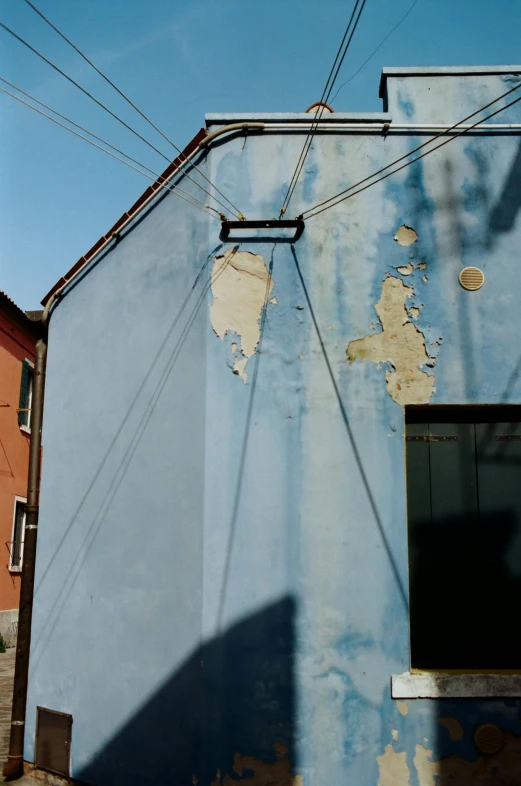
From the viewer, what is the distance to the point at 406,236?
6051mm

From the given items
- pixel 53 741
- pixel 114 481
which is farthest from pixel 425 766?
pixel 114 481

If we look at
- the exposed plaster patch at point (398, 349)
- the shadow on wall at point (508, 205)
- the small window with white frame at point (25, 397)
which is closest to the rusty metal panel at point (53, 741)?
the exposed plaster patch at point (398, 349)

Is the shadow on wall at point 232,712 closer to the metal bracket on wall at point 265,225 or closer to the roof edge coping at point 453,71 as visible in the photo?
the metal bracket on wall at point 265,225

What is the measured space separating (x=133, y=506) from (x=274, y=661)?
1818 millimetres

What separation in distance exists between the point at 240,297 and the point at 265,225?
0.67 meters

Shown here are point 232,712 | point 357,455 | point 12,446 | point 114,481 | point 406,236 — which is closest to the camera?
point 232,712

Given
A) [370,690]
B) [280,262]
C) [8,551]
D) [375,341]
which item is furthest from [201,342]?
[8,551]

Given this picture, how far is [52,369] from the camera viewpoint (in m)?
7.22

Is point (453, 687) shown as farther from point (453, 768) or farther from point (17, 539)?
point (17, 539)

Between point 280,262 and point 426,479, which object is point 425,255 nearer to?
point 280,262

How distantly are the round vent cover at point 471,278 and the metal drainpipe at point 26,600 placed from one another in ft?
13.5

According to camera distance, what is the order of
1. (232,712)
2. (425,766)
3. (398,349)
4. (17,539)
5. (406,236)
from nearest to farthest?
(425,766)
(232,712)
(398,349)
(406,236)
(17,539)

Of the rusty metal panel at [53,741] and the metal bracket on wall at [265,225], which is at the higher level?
the metal bracket on wall at [265,225]

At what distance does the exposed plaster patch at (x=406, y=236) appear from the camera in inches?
238
